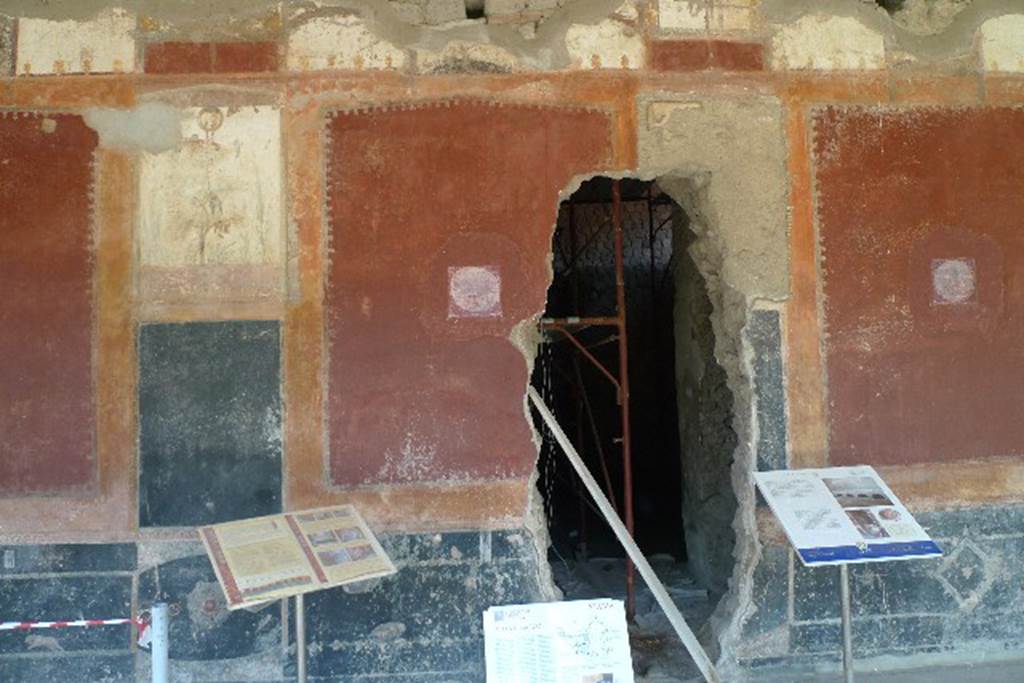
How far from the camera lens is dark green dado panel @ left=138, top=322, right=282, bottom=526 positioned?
3.78 metres

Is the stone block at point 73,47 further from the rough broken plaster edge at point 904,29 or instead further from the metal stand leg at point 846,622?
the metal stand leg at point 846,622

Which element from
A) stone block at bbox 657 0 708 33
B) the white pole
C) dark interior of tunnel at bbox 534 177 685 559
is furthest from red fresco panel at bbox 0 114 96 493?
dark interior of tunnel at bbox 534 177 685 559

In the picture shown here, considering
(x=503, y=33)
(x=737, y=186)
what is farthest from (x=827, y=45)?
(x=503, y=33)

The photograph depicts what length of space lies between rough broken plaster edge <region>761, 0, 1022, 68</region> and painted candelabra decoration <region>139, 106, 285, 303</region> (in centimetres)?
234

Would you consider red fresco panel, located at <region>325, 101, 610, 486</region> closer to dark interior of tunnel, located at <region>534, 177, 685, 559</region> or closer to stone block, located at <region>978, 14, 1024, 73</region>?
stone block, located at <region>978, 14, 1024, 73</region>

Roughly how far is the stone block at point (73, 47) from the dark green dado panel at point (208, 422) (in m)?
1.18

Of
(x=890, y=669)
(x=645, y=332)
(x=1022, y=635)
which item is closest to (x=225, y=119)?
(x=890, y=669)

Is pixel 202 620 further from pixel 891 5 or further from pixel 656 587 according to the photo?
pixel 891 5

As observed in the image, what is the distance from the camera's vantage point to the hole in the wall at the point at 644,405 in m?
5.41

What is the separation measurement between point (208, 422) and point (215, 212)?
35.5 inches

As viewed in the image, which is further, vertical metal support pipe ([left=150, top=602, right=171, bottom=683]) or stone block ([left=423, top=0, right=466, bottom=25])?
stone block ([left=423, top=0, right=466, bottom=25])

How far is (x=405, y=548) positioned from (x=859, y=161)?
104 inches

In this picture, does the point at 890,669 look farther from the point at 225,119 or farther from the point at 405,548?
the point at 225,119

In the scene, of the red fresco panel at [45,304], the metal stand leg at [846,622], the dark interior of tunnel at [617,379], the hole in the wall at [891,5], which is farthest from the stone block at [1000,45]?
the red fresco panel at [45,304]
